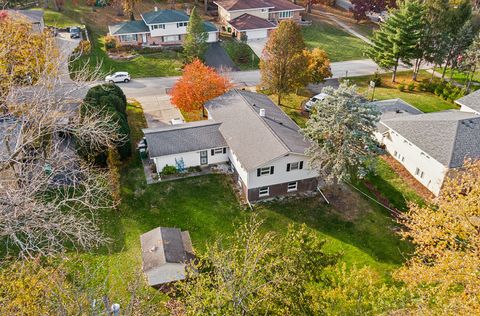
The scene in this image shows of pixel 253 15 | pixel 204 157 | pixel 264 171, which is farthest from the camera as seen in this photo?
pixel 253 15

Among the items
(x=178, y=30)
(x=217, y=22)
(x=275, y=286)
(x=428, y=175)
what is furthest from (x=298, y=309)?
(x=217, y=22)

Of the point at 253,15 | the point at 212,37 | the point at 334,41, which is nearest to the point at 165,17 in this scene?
the point at 212,37

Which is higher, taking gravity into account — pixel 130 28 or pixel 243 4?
pixel 243 4

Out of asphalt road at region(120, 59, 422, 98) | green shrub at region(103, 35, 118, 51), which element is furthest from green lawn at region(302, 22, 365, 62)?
green shrub at region(103, 35, 118, 51)

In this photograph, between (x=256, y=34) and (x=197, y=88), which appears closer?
(x=197, y=88)

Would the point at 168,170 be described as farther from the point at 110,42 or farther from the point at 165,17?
the point at 165,17

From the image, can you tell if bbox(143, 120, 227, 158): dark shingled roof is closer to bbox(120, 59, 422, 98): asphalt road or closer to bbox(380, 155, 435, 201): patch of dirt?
bbox(120, 59, 422, 98): asphalt road
